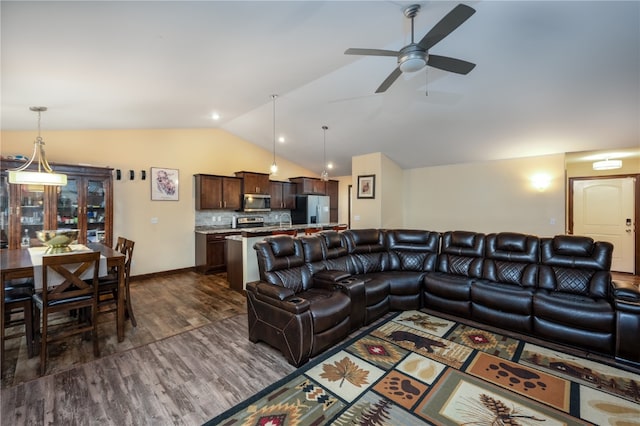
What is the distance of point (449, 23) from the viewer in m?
2.04

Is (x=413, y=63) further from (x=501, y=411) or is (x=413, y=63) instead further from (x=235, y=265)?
(x=235, y=265)

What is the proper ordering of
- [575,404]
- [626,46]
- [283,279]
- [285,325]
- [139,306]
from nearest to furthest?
[575,404], [285,325], [626,46], [283,279], [139,306]

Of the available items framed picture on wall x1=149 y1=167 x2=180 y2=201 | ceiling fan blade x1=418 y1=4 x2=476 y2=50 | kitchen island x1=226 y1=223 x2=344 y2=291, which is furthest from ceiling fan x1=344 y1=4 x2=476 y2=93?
framed picture on wall x1=149 y1=167 x2=180 y2=201

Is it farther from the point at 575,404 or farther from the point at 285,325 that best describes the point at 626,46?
the point at 285,325

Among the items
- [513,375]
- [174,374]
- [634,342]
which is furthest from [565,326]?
[174,374]

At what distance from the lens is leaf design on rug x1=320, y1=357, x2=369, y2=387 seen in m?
2.35

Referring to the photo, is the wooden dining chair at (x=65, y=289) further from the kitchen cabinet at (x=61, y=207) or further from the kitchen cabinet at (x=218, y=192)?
the kitchen cabinet at (x=218, y=192)

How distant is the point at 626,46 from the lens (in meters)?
2.85

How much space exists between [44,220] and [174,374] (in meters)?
3.65

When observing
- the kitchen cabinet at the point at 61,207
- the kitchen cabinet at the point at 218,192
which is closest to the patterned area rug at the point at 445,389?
the kitchen cabinet at the point at 61,207

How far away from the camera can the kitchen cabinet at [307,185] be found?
7.80 metres

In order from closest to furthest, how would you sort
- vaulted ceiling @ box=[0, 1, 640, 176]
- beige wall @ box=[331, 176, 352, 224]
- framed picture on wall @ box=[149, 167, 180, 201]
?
1. vaulted ceiling @ box=[0, 1, 640, 176]
2. framed picture on wall @ box=[149, 167, 180, 201]
3. beige wall @ box=[331, 176, 352, 224]

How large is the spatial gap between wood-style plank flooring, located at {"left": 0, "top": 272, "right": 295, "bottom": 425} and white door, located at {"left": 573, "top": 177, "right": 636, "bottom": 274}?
7256 millimetres

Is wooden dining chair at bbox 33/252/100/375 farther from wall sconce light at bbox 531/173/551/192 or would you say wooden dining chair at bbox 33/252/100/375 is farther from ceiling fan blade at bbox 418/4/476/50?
wall sconce light at bbox 531/173/551/192
